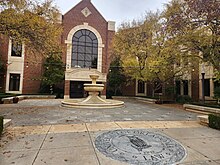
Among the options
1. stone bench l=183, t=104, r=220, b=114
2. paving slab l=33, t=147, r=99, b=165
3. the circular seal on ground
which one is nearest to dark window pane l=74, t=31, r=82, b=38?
stone bench l=183, t=104, r=220, b=114

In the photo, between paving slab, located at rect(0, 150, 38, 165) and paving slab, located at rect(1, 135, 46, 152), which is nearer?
paving slab, located at rect(0, 150, 38, 165)

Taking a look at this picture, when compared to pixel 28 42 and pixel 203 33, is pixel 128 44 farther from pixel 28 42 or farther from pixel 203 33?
pixel 28 42

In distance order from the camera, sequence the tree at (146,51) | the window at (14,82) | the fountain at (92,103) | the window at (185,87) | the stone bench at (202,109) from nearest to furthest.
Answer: the stone bench at (202,109)
the fountain at (92,103)
the tree at (146,51)
the window at (14,82)
the window at (185,87)

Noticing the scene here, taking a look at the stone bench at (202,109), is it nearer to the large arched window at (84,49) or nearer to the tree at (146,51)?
the tree at (146,51)

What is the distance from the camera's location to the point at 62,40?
879 inches

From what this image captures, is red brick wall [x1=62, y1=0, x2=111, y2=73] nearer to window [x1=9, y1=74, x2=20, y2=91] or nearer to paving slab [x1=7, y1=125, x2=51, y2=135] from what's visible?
window [x1=9, y1=74, x2=20, y2=91]

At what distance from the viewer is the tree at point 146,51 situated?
14930 mm

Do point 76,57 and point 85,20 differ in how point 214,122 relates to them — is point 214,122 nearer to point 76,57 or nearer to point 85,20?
point 76,57

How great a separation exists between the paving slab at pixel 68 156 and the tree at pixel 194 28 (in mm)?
9263

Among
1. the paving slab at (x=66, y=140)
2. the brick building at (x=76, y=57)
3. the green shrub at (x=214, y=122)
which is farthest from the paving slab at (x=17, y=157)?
the brick building at (x=76, y=57)

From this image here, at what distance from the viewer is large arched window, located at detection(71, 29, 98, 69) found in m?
23.0

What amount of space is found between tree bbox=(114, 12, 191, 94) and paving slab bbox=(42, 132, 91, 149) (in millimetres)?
11341

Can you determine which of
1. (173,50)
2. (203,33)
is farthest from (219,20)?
(173,50)

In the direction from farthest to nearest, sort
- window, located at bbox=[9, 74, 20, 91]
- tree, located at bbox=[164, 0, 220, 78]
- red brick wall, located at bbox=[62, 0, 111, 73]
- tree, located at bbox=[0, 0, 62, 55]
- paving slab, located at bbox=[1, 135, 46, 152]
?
red brick wall, located at bbox=[62, 0, 111, 73]
window, located at bbox=[9, 74, 20, 91]
tree, located at bbox=[164, 0, 220, 78]
tree, located at bbox=[0, 0, 62, 55]
paving slab, located at bbox=[1, 135, 46, 152]
